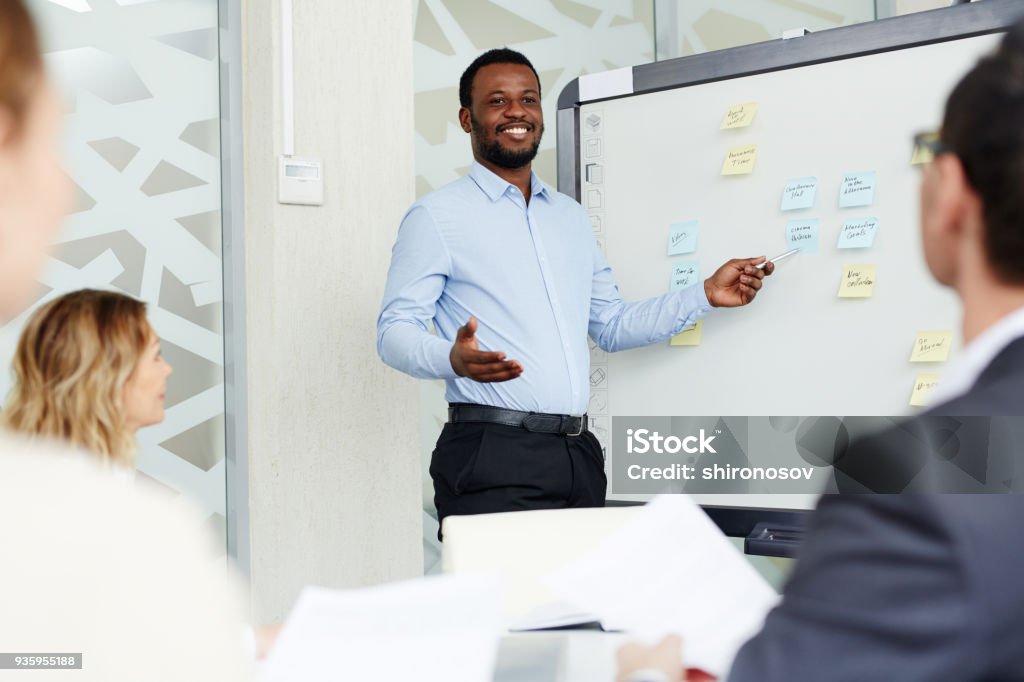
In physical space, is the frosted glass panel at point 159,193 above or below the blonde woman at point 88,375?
above

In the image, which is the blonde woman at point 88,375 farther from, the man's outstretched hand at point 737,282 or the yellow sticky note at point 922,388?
the yellow sticky note at point 922,388

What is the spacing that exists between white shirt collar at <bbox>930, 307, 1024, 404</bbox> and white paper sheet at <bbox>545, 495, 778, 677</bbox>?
0.31 metres

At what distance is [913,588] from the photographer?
0.63m

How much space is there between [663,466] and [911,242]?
868 millimetres

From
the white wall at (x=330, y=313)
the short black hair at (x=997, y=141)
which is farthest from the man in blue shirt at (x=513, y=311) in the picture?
the short black hair at (x=997, y=141)

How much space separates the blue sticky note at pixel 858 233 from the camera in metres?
2.36

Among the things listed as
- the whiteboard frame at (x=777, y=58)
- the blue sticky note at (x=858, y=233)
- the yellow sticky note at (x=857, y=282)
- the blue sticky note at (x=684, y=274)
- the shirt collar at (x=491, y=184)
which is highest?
the whiteboard frame at (x=777, y=58)

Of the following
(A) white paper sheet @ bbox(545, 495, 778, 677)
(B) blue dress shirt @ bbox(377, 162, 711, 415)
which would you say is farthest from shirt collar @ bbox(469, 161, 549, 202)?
(A) white paper sheet @ bbox(545, 495, 778, 677)

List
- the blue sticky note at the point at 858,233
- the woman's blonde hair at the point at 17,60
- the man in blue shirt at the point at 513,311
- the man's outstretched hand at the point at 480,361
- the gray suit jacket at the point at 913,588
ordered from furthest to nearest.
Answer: the man in blue shirt at the point at 513,311, the blue sticky note at the point at 858,233, the man's outstretched hand at the point at 480,361, the gray suit jacket at the point at 913,588, the woman's blonde hair at the point at 17,60

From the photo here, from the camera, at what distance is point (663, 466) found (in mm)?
2744

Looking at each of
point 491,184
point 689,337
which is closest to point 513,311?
point 491,184

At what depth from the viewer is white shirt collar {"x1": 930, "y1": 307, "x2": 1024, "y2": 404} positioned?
744 millimetres

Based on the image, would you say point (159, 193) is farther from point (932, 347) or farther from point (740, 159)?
point (932, 347)

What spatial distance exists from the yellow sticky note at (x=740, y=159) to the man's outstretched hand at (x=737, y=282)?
0.79 feet
